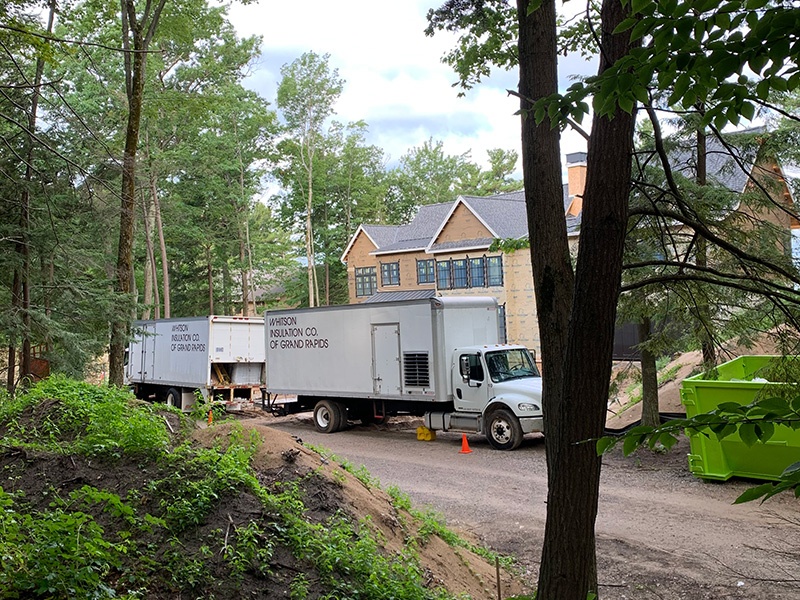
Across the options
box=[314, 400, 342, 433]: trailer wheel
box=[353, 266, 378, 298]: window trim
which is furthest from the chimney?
box=[314, 400, 342, 433]: trailer wheel

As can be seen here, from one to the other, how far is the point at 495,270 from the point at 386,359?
22563 mm

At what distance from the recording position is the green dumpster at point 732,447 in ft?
31.9

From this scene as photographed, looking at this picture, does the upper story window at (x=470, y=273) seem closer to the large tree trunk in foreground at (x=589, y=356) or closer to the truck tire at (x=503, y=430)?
the truck tire at (x=503, y=430)

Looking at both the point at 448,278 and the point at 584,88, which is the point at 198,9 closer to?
the point at 584,88

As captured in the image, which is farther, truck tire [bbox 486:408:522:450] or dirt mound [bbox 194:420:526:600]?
truck tire [bbox 486:408:522:450]

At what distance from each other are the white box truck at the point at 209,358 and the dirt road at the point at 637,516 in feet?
24.5

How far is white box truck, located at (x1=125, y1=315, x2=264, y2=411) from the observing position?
A: 2142 centimetres

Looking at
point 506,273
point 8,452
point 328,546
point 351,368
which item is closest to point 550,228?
point 328,546

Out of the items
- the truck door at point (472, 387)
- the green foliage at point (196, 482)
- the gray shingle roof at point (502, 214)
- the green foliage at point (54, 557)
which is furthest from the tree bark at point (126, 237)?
the gray shingle roof at point (502, 214)

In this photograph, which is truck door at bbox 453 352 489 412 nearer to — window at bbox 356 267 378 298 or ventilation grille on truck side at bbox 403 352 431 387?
ventilation grille on truck side at bbox 403 352 431 387

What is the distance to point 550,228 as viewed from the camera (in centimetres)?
452

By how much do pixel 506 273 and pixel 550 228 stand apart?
3372 centimetres

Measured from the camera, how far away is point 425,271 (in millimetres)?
42969

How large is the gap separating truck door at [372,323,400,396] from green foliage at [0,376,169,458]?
8390mm
